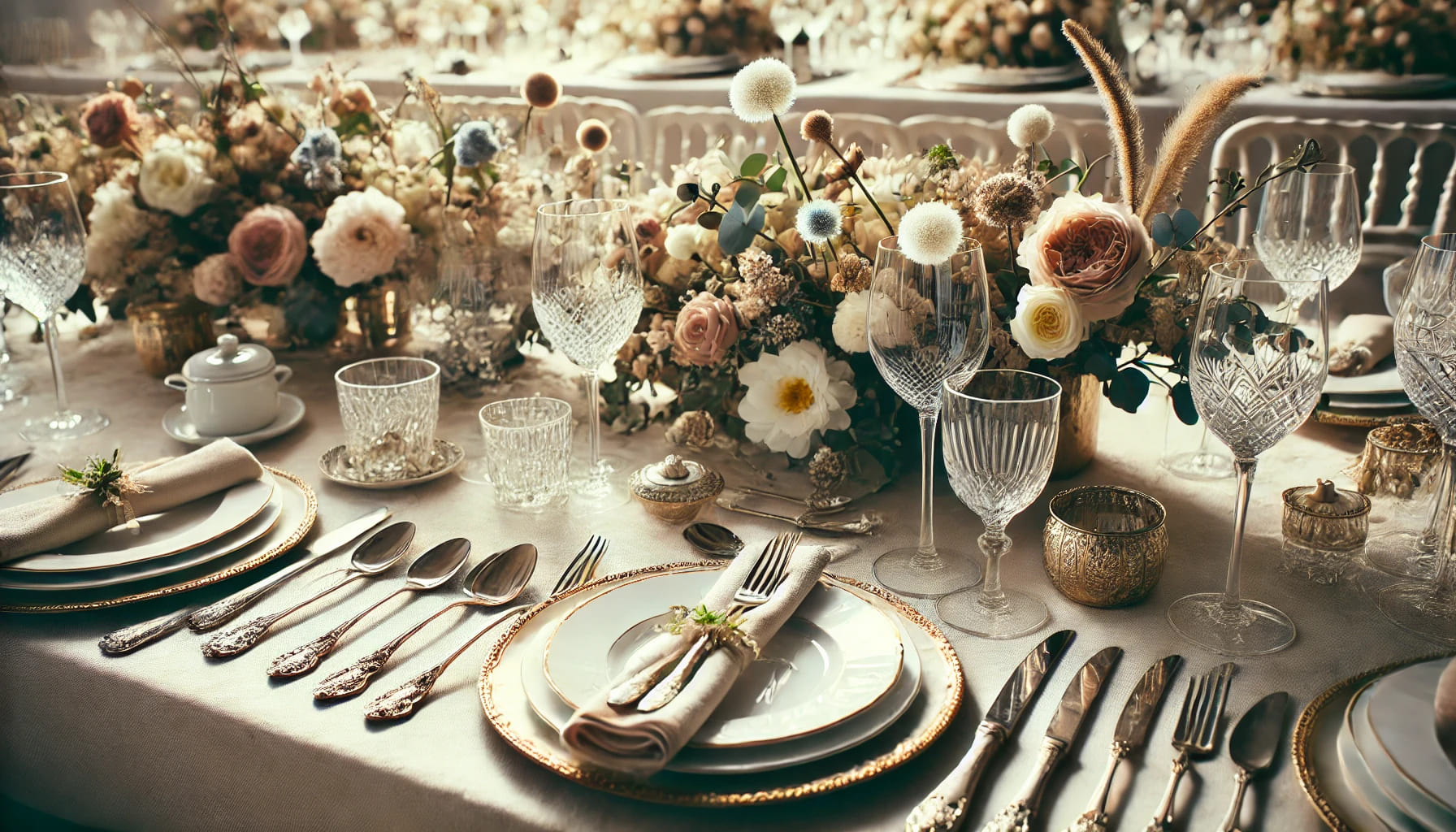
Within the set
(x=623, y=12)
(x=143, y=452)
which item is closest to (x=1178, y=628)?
(x=143, y=452)

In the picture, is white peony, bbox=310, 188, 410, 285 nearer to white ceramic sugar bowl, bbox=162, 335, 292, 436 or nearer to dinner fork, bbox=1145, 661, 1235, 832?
white ceramic sugar bowl, bbox=162, 335, 292, 436

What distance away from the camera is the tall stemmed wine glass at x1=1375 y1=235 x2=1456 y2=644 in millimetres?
908

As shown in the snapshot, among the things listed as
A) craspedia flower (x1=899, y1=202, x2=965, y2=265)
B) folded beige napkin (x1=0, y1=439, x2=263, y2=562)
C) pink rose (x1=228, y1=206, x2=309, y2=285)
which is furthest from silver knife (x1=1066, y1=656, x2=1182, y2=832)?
pink rose (x1=228, y1=206, x2=309, y2=285)

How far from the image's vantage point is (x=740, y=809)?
699 mm

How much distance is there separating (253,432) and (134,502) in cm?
31

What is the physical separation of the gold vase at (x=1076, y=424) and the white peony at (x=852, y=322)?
0.21 meters

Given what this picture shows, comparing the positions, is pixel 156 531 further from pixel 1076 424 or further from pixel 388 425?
pixel 1076 424

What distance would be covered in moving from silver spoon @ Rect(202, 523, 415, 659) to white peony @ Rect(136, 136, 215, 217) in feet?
2.43

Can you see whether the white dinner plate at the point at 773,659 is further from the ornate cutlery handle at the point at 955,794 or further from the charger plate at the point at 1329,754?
the charger plate at the point at 1329,754

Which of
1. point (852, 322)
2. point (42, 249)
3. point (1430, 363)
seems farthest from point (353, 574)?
point (1430, 363)

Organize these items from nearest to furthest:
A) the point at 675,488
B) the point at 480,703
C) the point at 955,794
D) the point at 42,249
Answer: the point at 955,794 → the point at 480,703 → the point at 675,488 → the point at 42,249

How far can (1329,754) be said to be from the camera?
2.38 feet

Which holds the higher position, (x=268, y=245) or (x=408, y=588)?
(x=268, y=245)

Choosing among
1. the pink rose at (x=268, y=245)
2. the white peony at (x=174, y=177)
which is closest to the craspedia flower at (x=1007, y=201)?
the pink rose at (x=268, y=245)
